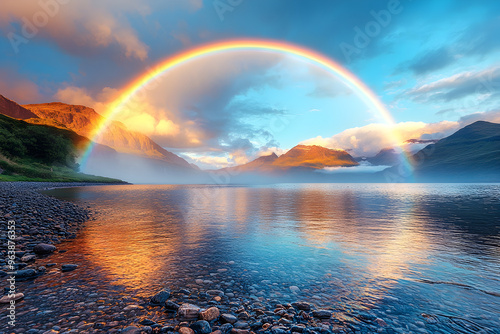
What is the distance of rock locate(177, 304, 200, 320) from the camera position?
8.01 metres

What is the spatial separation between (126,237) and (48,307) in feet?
41.9

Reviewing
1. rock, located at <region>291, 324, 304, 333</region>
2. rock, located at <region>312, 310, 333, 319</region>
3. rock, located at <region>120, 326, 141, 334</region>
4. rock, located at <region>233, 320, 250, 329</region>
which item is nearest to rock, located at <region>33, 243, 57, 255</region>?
rock, located at <region>120, 326, 141, 334</region>

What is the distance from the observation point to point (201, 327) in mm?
7273

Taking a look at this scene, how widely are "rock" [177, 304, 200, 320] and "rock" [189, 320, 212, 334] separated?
627 mm

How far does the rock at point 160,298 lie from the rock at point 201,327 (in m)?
2.32

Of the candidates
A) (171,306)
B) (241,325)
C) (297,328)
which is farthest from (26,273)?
(297,328)

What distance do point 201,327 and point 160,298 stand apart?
109 inches

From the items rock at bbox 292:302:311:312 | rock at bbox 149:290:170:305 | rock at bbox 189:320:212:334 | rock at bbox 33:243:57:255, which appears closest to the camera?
rock at bbox 189:320:212:334

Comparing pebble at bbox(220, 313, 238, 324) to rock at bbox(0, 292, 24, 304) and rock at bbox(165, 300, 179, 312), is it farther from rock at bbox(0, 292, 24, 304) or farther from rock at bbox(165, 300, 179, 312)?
rock at bbox(0, 292, 24, 304)

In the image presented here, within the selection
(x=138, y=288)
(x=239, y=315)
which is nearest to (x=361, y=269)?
(x=239, y=315)

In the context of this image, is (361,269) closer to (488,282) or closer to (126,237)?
(488,282)

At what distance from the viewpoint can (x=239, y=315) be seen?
8.24 m

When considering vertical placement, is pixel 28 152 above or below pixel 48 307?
above

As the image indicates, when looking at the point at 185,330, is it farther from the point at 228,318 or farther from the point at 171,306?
the point at 171,306
